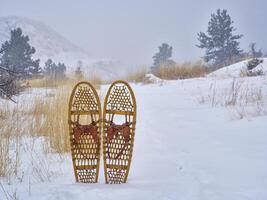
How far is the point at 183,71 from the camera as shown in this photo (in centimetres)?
915

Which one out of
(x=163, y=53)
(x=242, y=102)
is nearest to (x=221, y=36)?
(x=163, y=53)

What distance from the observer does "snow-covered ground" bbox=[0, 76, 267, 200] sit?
5.13 ft

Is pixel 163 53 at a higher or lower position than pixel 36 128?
higher

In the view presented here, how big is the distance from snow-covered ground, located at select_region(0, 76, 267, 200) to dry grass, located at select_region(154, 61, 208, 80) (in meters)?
5.06

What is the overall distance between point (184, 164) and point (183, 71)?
7.22m

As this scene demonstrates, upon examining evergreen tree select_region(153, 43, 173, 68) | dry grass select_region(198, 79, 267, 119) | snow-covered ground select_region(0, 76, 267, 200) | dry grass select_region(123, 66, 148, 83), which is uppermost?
evergreen tree select_region(153, 43, 173, 68)

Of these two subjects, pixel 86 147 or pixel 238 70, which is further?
pixel 238 70

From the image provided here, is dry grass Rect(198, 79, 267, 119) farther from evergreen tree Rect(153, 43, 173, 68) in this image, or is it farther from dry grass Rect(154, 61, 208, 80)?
evergreen tree Rect(153, 43, 173, 68)

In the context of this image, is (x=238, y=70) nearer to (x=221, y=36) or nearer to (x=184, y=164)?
(x=184, y=164)

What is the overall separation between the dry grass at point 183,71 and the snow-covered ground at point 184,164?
506 cm

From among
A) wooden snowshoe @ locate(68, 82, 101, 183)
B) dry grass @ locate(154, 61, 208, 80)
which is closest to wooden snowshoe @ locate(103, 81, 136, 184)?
wooden snowshoe @ locate(68, 82, 101, 183)

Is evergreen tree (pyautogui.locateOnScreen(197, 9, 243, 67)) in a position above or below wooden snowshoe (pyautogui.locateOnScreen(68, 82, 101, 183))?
above

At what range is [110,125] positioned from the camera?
1.90m

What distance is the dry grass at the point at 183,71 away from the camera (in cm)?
901
